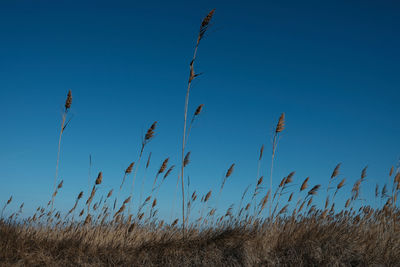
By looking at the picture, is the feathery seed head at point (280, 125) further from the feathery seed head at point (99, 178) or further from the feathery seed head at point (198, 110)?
the feathery seed head at point (99, 178)

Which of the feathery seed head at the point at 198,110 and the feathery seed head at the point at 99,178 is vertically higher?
the feathery seed head at the point at 198,110

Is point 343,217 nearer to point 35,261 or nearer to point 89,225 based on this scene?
point 89,225

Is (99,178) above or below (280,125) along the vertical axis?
below

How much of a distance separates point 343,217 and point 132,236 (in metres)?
4.31

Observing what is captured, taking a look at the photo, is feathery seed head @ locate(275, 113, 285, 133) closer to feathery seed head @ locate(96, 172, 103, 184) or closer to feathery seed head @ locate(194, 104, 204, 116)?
feathery seed head @ locate(194, 104, 204, 116)

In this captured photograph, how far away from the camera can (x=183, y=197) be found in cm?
525

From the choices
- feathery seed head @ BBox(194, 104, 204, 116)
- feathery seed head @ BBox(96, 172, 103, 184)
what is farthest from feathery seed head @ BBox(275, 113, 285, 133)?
feathery seed head @ BBox(96, 172, 103, 184)

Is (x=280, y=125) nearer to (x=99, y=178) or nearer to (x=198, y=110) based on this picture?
(x=198, y=110)

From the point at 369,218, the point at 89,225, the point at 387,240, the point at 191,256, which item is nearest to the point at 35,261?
the point at 89,225

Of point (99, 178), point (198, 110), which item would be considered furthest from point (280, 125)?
point (99, 178)

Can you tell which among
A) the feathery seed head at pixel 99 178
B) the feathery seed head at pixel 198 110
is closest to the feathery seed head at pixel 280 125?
the feathery seed head at pixel 198 110

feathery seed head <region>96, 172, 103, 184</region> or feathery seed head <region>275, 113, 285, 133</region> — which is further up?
feathery seed head <region>275, 113, 285, 133</region>

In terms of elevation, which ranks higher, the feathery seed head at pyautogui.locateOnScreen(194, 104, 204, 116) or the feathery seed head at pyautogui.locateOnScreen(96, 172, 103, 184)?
the feathery seed head at pyautogui.locateOnScreen(194, 104, 204, 116)

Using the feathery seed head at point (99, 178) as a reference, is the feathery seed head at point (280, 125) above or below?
above
